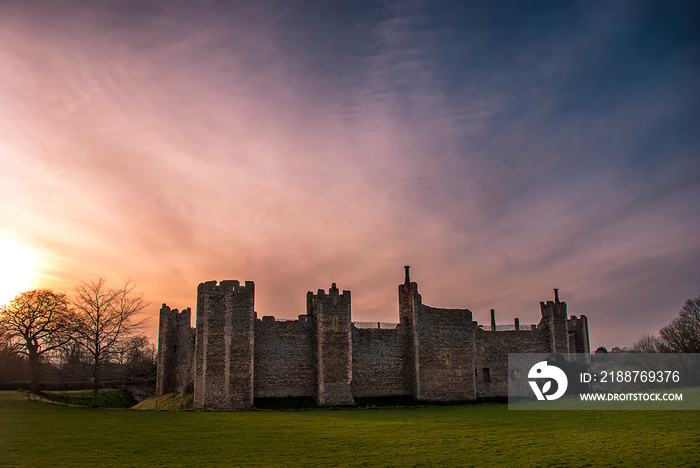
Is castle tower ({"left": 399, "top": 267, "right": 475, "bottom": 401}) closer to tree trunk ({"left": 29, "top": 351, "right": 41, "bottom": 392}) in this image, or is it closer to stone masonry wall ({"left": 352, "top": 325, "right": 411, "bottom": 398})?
stone masonry wall ({"left": 352, "top": 325, "right": 411, "bottom": 398})

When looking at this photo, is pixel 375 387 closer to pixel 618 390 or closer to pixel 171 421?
pixel 171 421

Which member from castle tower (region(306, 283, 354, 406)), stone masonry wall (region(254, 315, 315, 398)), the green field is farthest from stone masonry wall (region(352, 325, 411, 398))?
the green field

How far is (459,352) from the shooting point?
4072 cm

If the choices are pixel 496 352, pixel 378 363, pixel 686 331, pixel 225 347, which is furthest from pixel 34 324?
pixel 686 331

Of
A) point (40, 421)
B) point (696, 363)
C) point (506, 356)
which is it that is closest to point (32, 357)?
point (40, 421)

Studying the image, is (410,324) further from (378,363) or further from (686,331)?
(686,331)

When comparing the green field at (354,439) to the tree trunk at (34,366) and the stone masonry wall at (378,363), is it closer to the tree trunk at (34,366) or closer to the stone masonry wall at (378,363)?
the stone masonry wall at (378,363)

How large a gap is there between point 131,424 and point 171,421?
6.86 feet

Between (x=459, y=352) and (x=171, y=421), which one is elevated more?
(x=459, y=352)

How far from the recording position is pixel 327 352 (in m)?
35.9

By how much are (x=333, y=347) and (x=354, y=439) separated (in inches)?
629

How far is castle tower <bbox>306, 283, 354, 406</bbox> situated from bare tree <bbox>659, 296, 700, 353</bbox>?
175 feet

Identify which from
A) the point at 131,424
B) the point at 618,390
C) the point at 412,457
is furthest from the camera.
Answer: the point at 618,390

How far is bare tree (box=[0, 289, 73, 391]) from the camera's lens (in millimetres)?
49344
